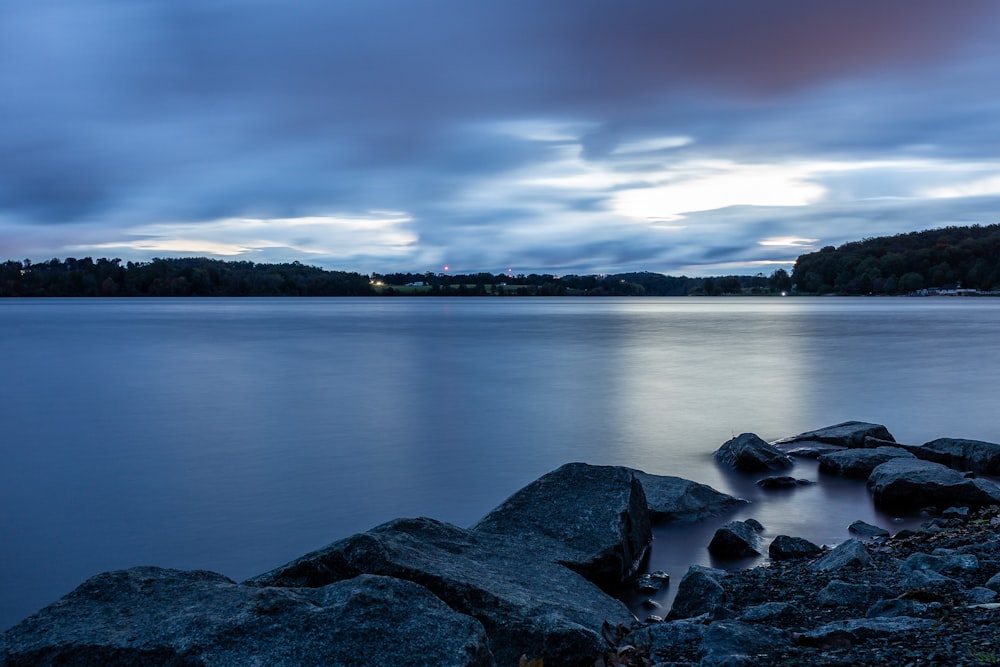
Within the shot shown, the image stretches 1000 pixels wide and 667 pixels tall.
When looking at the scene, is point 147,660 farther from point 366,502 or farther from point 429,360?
point 429,360

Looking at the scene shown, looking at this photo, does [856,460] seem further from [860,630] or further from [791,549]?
[860,630]

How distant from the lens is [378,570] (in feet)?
17.8

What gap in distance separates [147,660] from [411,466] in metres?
11.1

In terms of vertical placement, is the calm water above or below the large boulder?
below

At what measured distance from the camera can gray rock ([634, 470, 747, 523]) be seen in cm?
1023

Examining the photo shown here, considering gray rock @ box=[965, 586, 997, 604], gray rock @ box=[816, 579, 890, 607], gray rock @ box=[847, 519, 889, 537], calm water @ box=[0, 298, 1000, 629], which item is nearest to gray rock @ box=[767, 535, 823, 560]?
calm water @ box=[0, 298, 1000, 629]

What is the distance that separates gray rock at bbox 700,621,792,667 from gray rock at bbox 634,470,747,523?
512 centimetres

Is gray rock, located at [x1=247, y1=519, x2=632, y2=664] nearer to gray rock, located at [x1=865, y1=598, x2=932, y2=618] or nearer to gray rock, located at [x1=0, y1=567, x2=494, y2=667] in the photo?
gray rock, located at [x1=0, y1=567, x2=494, y2=667]

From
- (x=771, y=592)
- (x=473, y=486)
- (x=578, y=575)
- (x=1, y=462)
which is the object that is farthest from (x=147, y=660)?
(x=1, y=462)

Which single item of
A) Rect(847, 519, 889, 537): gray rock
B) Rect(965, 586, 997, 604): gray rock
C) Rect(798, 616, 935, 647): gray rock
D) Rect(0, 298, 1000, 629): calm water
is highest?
Rect(798, 616, 935, 647): gray rock

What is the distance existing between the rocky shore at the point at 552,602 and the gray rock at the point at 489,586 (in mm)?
15

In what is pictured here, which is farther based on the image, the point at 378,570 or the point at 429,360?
the point at 429,360

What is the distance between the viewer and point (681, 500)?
34.3ft

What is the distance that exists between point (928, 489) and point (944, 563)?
4227 mm
